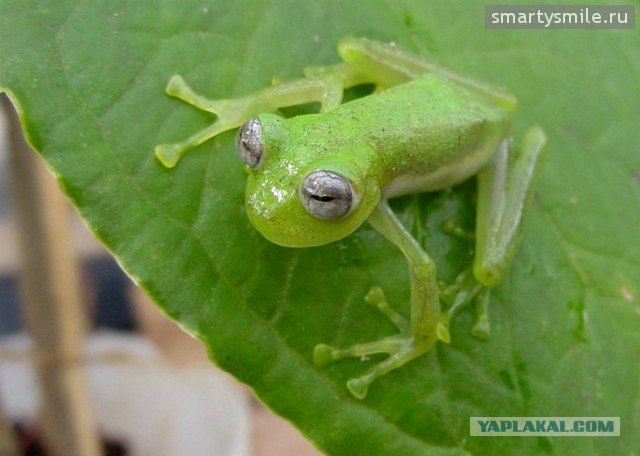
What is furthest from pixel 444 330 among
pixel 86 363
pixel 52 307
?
pixel 86 363

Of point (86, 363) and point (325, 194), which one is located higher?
point (325, 194)

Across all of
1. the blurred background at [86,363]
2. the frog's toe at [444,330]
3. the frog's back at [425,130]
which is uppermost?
the frog's back at [425,130]

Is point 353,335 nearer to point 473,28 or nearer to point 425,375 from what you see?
point 425,375

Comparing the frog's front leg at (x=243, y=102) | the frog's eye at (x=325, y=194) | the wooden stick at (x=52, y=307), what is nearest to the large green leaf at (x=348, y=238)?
the frog's front leg at (x=243, y=102)

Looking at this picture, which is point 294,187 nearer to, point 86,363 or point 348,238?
point 348,238

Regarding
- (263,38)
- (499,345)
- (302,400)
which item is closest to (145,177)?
(263,38)

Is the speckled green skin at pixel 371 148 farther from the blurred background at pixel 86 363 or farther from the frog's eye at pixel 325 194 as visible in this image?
the blurred background at pixel 86 363

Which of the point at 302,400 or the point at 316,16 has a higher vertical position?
the point at 316,16
